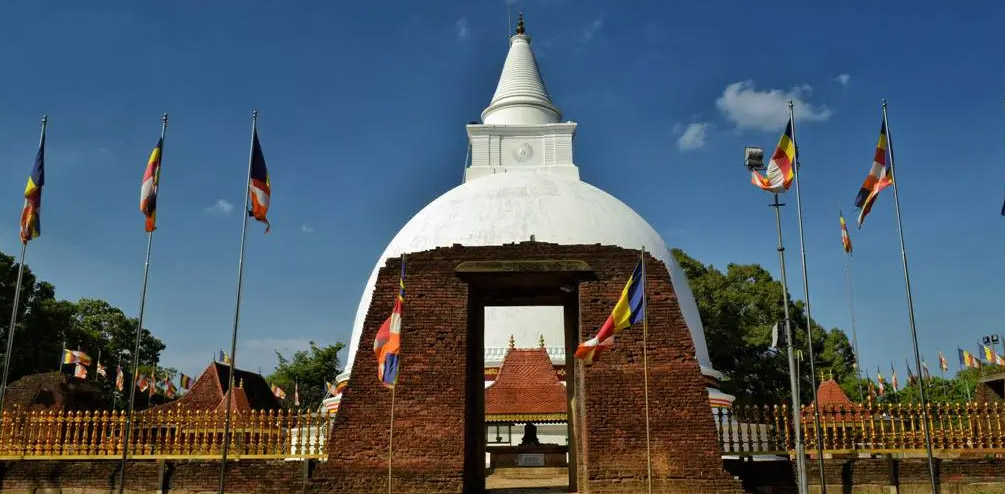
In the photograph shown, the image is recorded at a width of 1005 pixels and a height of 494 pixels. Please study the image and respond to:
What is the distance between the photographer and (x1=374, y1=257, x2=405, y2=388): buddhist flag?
10656 millimetres

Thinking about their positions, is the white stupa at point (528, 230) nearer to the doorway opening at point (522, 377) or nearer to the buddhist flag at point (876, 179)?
the doorway opening at point (522, 377)

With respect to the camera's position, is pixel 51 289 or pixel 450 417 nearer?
pixel 450 417

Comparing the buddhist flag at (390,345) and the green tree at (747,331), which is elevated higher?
the green tree at (747,331)

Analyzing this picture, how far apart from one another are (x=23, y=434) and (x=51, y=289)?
68.6 ft

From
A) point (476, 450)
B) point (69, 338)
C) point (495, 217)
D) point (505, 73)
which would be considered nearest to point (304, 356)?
point (69, 338)

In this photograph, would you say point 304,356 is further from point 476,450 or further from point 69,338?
point 476,450

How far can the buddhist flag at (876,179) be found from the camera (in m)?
13.5

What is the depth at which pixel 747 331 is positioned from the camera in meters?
31.0

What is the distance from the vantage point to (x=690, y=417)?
441 inches

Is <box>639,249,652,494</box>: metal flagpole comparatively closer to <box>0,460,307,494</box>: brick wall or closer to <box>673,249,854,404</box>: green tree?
<box>0,460,307,494</box>: brick wall

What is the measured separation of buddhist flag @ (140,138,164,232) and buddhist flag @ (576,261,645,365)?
7605mm

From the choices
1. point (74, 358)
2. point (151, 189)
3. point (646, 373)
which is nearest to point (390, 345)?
point (646, 373)

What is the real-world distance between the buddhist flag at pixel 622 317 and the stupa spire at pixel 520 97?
62.6 feet

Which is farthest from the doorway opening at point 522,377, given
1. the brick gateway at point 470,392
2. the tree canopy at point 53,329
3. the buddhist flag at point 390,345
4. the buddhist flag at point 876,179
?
the tree canopy at point 53,329
